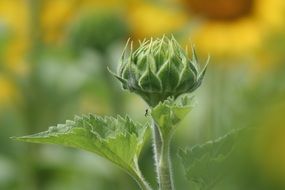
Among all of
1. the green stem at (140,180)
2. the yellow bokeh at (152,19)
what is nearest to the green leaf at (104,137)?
the green stem at (140,180)

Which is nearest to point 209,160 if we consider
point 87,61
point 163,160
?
point 163,160

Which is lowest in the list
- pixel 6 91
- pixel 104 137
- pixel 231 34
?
pixel 104 137

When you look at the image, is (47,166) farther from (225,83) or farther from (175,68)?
(175,68)

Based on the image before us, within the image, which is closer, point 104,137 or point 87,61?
point 104,137

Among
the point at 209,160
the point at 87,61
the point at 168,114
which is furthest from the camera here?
the point at 87,61

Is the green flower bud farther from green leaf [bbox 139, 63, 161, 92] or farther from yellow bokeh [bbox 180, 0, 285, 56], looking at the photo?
yellow bokeh [bbox 180, 0, 285, 56]

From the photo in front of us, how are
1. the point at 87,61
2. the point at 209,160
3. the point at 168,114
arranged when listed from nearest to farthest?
1. the point at 209,160
2. the point at 168,114
3. the point at 87,61

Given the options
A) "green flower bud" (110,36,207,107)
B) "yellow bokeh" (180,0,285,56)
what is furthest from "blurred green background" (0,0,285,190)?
"green flower bud" (110,36,207,107)

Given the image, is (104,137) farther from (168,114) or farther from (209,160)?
(209,160)
